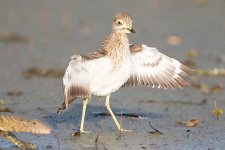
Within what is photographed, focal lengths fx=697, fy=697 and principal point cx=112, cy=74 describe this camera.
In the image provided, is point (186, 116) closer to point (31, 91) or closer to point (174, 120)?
point (174, 120)

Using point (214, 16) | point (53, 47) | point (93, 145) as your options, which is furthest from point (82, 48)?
point (93, 145)

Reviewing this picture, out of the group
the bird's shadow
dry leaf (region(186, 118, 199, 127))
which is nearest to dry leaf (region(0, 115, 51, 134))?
the bird's shadow

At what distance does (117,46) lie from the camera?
7742mm

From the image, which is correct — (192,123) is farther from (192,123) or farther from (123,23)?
(123,23)

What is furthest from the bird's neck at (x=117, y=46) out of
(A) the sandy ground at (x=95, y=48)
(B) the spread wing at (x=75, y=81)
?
(A) the sandy ground at (x=95, y=48)

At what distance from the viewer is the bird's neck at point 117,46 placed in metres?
7.69

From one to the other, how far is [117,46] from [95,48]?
5016 mm

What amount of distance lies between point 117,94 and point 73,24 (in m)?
4.68

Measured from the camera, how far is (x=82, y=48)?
1274 cm

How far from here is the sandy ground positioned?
25.3ft

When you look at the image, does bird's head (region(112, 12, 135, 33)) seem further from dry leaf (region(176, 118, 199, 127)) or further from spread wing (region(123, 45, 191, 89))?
dry leaf (region(176, 118, 199, 127))

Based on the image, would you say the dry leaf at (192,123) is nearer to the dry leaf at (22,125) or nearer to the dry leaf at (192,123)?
the dry leaf at (192,123)

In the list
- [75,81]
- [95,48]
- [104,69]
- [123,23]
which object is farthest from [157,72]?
[95,48]

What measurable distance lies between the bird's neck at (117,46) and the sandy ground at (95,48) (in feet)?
2.93
